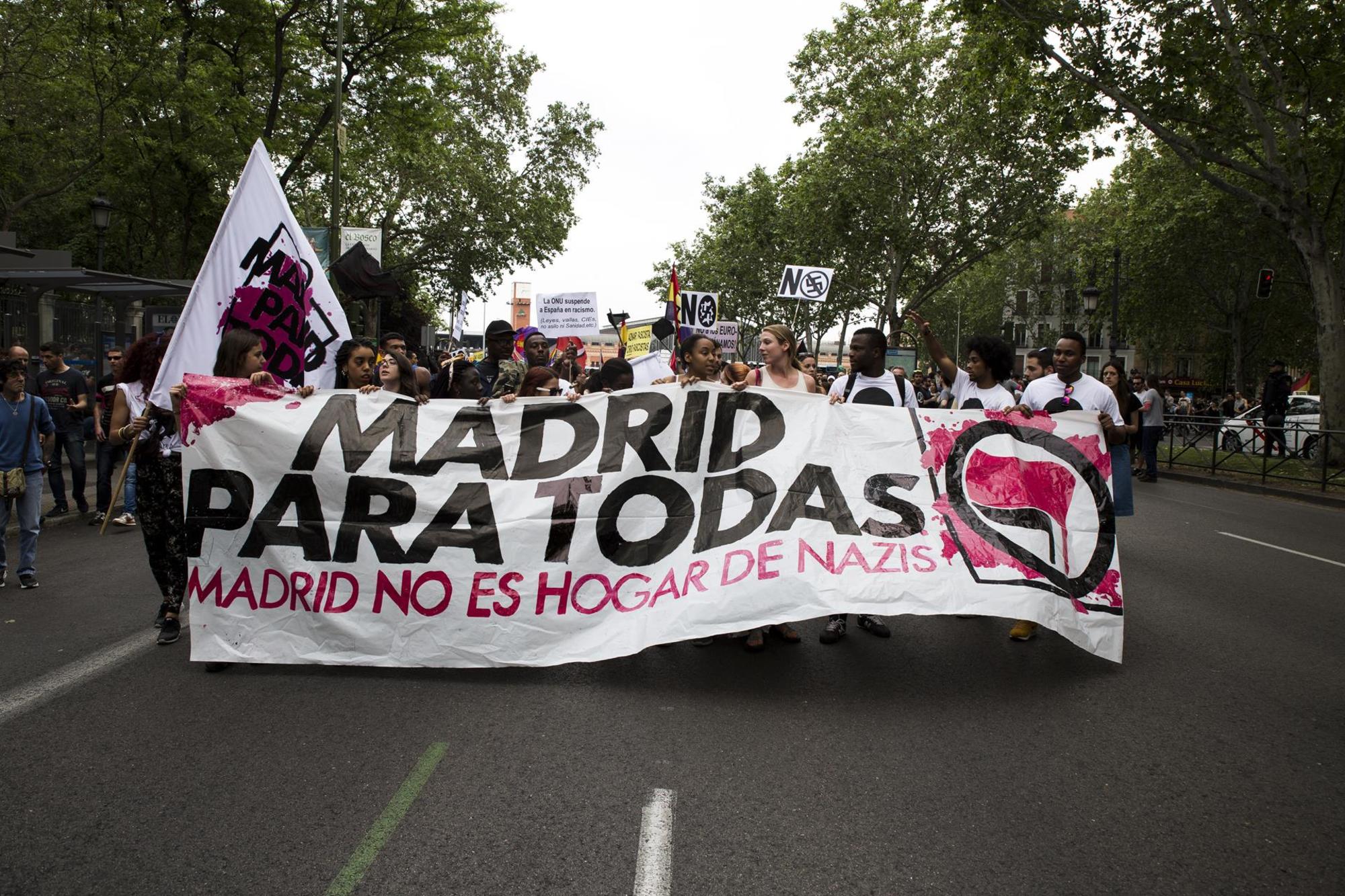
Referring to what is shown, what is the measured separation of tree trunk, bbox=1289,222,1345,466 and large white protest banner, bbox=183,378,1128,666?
1593cm

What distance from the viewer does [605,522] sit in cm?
514

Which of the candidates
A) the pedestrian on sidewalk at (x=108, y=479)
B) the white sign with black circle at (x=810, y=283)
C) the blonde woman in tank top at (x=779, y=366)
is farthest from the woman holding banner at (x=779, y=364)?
the white sign with black circle at (x=810, y=283)

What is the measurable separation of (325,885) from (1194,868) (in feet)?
8.60

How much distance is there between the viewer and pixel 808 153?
37344mm

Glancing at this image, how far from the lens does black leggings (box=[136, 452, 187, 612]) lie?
5.55 meters

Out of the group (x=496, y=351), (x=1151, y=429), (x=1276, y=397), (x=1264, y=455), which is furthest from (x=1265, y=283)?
(x=496, y=351)

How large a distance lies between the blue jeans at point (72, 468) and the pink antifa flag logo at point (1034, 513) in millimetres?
9520

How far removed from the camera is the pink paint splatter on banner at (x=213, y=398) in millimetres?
5242

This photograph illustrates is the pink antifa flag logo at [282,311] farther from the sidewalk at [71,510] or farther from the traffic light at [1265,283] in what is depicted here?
the traffic light at [1265,283]

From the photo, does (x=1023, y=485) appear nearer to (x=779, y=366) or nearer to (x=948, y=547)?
(x=948, y=547)

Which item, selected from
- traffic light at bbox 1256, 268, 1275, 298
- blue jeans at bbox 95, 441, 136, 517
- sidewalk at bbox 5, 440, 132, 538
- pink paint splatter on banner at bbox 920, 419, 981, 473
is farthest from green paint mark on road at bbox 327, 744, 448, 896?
traffic light at bbox 1256, 268, 1275, 298

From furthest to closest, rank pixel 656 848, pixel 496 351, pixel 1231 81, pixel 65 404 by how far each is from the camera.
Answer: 1. pixel 1231 81
2. pixel 65 404
3. pixel 496 351
4. pixel 656 848

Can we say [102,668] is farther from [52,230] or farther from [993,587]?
[52,230]

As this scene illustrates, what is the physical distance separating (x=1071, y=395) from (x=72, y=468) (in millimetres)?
10446
